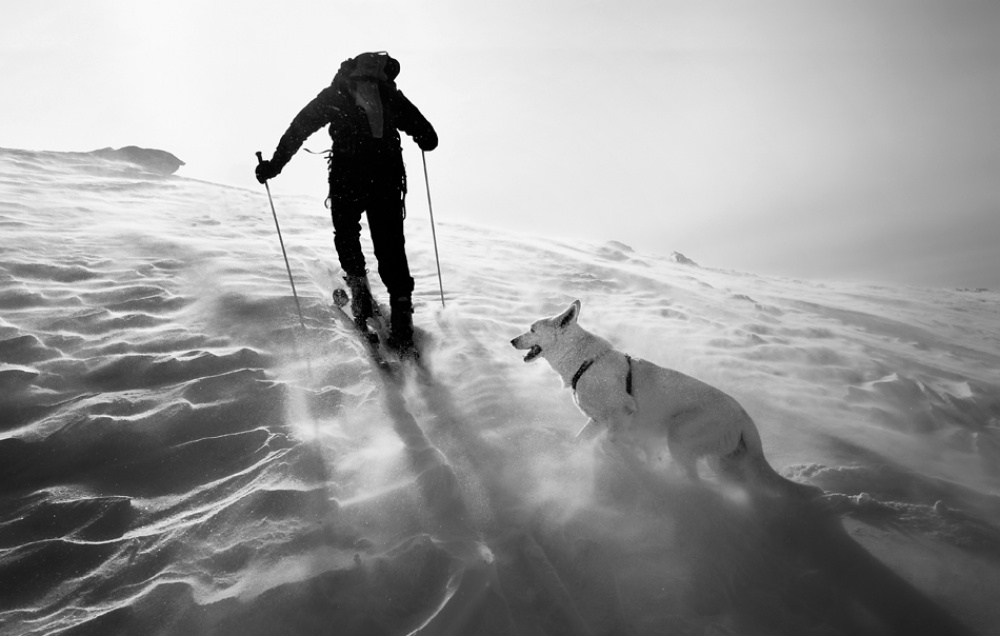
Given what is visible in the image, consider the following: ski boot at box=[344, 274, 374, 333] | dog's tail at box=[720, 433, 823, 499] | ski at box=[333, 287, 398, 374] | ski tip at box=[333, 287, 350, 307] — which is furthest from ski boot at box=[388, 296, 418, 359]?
dog's tail at box=[720, 433, 823, 499]

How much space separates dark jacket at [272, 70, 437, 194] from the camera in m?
3.74

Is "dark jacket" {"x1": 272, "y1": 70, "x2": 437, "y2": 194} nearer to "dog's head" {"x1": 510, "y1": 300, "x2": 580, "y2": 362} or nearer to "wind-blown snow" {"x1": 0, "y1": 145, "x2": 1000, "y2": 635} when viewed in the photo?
"wind-blown snow" {"x1": 0, "y1": 145, "x2": 1000, "y2": 635}

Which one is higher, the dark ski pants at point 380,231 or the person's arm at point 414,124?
the person's arm at point 414,124

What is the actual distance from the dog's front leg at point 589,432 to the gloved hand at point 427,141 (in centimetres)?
287

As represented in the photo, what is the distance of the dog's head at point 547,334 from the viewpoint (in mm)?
3227

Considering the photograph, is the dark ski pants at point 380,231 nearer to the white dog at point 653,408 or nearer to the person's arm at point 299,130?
the person's arm at point 299,130

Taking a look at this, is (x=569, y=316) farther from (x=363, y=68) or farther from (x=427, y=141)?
(x=363, y=68)

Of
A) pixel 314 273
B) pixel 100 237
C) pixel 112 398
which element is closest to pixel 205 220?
pixel 100 237

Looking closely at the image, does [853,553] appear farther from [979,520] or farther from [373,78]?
[373,78]

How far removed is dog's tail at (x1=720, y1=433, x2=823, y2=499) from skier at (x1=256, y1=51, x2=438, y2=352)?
8.59 ft

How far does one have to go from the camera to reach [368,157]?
3793mm

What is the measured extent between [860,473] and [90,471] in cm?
437

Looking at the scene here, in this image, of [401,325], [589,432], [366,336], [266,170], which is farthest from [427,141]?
[589,432]

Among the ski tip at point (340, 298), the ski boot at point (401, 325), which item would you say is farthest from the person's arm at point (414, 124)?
the ski tip at point (340, 298)
